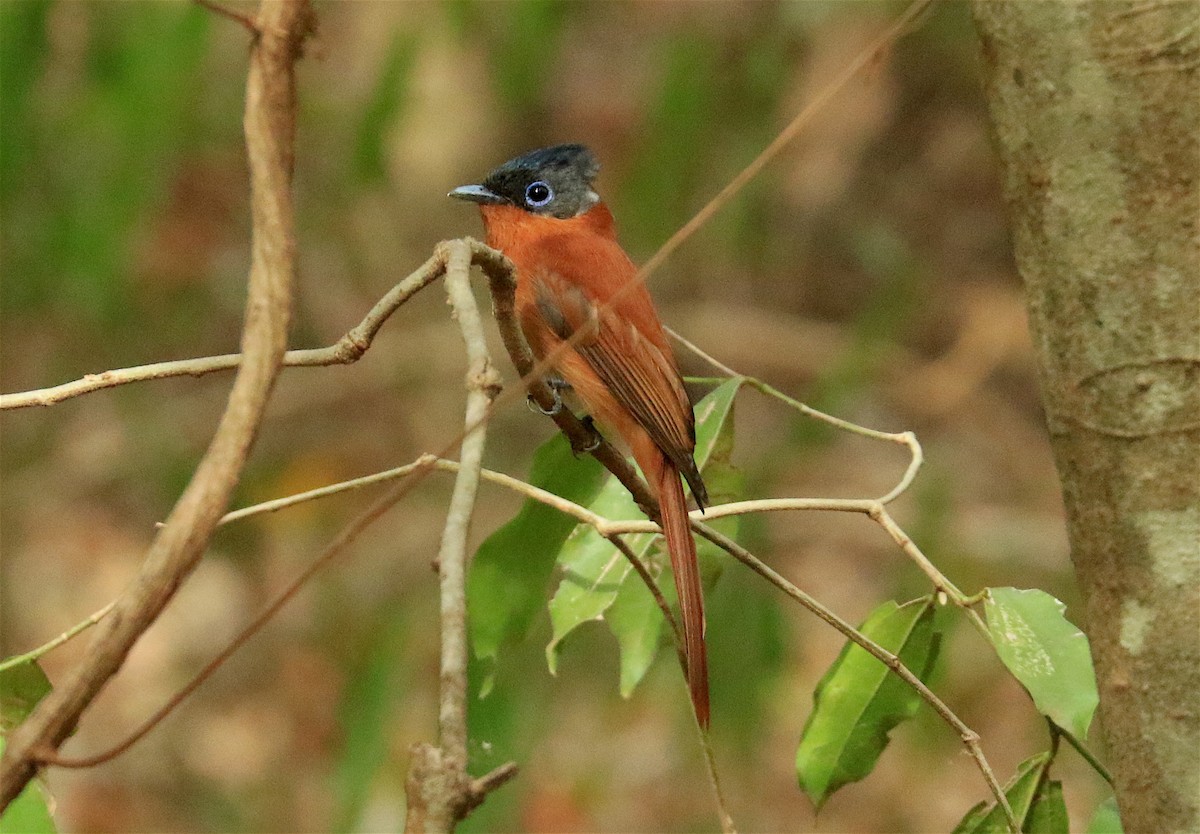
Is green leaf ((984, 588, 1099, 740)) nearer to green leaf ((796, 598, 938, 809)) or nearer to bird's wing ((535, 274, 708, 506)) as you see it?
green leaf ((796, 598, 938, 809))

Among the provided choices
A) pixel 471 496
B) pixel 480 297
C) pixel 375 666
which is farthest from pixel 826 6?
pixel 471 496

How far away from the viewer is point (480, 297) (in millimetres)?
6070

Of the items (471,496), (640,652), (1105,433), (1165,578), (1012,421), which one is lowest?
(1012,421)

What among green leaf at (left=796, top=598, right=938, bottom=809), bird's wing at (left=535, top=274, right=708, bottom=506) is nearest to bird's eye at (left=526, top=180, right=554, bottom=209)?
bird's wing at (left=535, top=274, right=708, bottom=506)

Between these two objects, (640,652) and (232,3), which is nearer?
(640,652)

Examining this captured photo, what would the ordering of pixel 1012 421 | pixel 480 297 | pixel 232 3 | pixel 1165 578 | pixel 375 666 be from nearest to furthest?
pixel 1165 578, pixel 375 666, pixel 232 3, pixel 480 297, pixel 1012 421

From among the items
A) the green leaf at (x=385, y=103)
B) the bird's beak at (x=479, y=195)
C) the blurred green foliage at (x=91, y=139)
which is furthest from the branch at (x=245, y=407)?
the green leaf at (x=385, y=103)

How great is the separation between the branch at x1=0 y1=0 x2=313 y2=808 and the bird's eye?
80.1 inches

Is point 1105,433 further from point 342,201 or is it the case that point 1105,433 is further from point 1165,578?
point 342,201

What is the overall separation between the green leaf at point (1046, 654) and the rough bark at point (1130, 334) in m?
0.05

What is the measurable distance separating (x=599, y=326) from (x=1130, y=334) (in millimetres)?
1231

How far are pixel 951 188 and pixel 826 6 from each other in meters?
3.26

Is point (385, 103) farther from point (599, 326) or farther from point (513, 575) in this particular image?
point (513, 575)

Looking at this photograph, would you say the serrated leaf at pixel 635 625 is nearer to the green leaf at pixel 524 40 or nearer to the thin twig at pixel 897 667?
the thin twig at pixel 897 667
